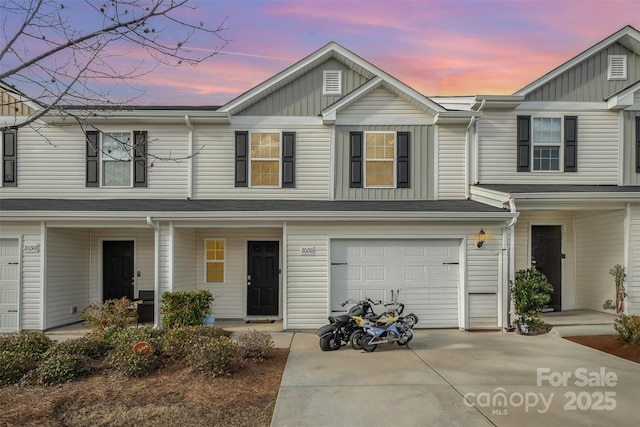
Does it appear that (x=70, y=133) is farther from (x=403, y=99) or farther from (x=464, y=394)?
(x=464, y=394)

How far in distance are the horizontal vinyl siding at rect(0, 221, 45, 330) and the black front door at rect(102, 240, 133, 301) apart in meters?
2.03

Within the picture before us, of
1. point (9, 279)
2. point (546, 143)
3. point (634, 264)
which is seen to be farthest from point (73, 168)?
point (634, 264)

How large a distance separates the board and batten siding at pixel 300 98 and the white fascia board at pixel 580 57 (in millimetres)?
4491

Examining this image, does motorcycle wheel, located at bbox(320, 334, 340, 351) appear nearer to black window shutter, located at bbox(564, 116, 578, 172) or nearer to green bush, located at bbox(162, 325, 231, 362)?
green bush, located at bbox(162, 325, 231, 362)

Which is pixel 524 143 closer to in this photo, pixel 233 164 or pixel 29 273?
pixel 233 164

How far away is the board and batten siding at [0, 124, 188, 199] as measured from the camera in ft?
40.4

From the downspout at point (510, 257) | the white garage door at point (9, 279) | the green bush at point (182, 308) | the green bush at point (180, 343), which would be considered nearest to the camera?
the green bush at point (180, 343)

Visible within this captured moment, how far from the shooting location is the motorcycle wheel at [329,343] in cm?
854

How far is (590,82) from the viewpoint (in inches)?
495

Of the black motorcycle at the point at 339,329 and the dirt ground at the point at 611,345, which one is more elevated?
the black motorcycle at the point at 339,329

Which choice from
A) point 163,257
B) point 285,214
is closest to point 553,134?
point 285,214

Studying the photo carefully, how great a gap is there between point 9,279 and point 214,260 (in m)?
4.88

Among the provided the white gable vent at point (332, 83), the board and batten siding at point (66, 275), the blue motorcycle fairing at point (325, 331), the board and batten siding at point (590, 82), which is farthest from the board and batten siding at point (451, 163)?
the board and batten siding at point (66, 275)

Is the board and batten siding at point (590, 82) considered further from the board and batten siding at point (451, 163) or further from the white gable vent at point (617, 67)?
the board and batten siding at point (451, 163)
